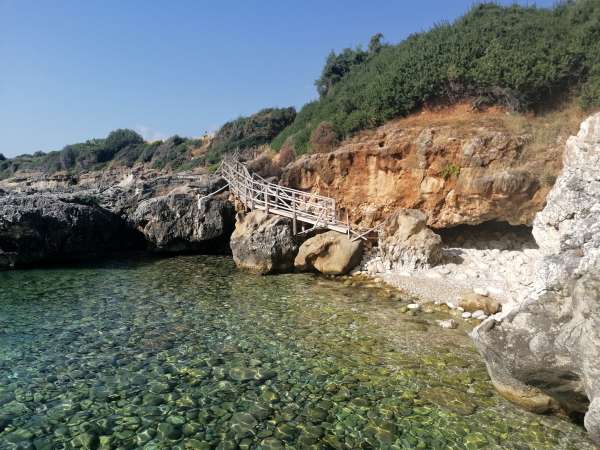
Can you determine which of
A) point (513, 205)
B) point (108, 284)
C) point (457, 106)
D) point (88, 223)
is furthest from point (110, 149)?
point (513, 205)

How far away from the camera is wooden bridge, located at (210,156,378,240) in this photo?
1755 centimetres

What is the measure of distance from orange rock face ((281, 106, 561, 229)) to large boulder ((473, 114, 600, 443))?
8.03 metres

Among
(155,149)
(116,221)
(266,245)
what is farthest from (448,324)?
(155,149)

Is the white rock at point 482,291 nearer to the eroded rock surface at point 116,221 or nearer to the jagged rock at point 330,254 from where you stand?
the jagged rock at point 330,254

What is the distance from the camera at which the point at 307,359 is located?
8.27m

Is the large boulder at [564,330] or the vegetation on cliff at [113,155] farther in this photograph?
the vegetation on cliff at [113,155]

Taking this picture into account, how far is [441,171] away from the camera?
16.6 meters

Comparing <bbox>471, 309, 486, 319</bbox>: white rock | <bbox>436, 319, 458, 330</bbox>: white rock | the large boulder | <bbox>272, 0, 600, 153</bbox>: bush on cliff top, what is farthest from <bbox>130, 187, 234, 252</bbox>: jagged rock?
the large boulder

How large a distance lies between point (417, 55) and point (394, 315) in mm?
17782

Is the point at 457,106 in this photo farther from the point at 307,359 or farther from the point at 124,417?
the point at 124,417

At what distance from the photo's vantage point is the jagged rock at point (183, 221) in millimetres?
20156

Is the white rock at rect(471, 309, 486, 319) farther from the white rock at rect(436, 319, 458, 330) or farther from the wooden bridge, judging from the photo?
the wooden bridge

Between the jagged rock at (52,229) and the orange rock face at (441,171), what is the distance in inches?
439

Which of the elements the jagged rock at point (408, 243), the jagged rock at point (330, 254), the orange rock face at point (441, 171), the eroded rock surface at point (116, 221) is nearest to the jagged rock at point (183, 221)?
Result: the eroded rock surface at point (116, 221)
